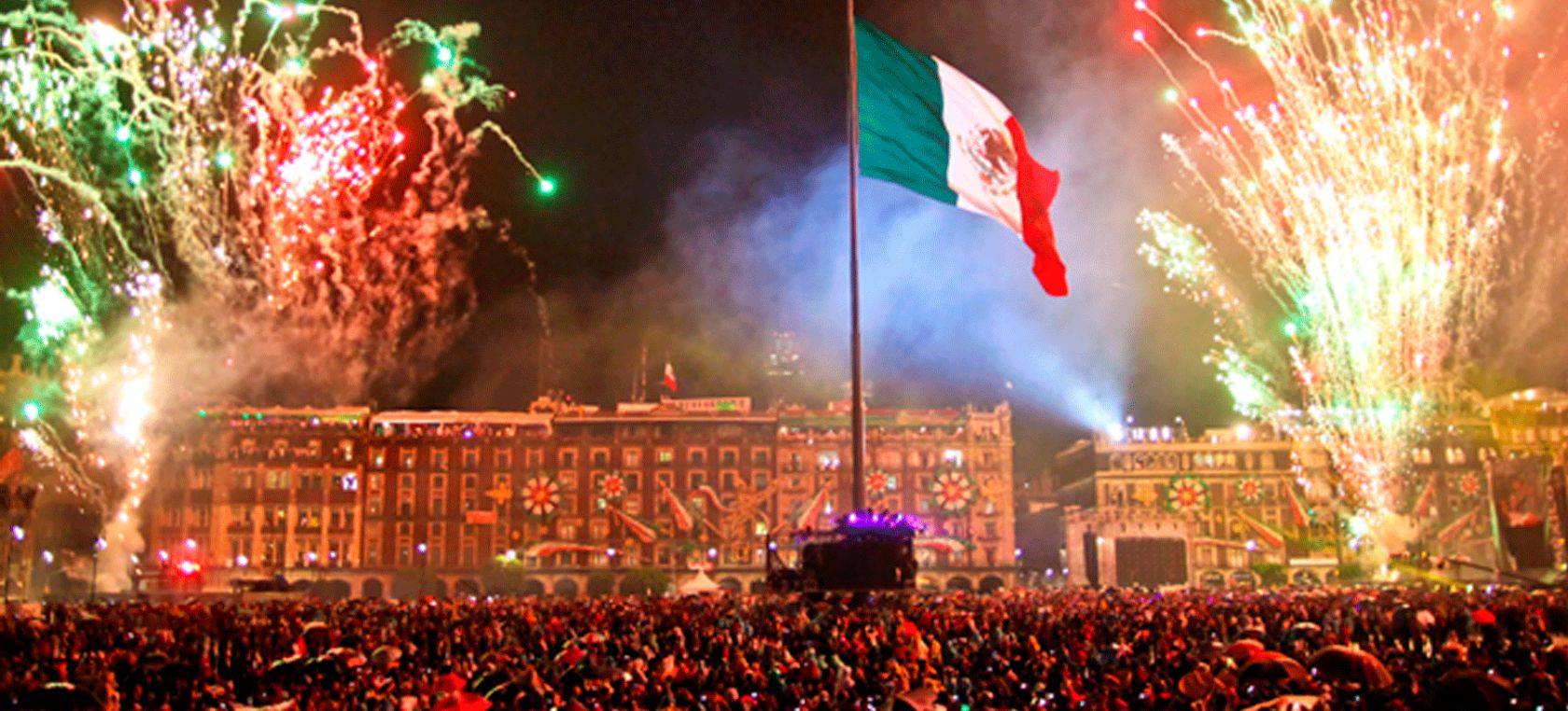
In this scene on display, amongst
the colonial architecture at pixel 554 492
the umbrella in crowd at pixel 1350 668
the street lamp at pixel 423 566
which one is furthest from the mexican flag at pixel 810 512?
the umbrella in crowd at pixel 1350 668

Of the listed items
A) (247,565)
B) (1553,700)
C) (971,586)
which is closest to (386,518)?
(247,565)

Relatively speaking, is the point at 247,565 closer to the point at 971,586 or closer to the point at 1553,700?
the point at 971,586

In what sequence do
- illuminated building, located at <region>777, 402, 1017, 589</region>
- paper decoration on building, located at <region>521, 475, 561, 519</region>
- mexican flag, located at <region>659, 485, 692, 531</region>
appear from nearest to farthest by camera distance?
mexican flag, located at <region>659, 485, 692, 531</region>
paper decoration on building, located at <region>521, 475, 561, 519</region>
illuminated building, located at <region>777, 402, 1017, 589</region>

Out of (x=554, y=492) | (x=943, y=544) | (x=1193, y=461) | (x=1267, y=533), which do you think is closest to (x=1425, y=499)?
(x=1267, y=533)

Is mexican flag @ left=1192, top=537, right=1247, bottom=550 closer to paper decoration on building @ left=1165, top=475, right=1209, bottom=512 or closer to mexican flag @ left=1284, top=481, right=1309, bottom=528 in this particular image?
paper decoration on building @ left=1165, top=475, right=1209, bottom=512

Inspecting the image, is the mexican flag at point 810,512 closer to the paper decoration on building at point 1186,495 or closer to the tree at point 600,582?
the tree at point 600,582

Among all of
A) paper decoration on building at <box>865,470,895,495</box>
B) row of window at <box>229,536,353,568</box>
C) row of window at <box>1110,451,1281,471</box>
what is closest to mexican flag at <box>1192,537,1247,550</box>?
row of window at <box>1110,451,1281,471</box>
